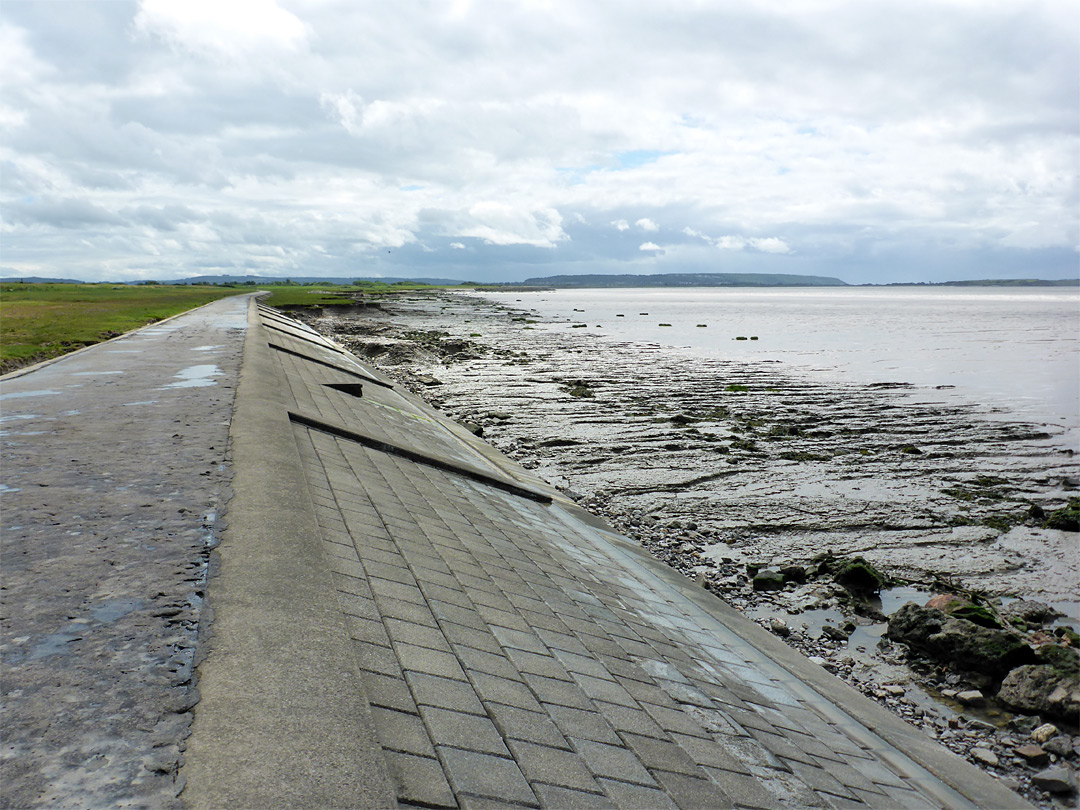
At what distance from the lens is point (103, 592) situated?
14.5ft

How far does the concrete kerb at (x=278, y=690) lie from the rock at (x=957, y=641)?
7811 mm

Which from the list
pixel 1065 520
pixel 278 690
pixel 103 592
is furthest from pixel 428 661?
pixel 1065 520

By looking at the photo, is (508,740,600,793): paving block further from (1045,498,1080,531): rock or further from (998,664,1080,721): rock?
(1045,498,1080,531): rock

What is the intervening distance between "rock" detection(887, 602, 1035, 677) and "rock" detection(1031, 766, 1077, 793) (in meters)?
1.58

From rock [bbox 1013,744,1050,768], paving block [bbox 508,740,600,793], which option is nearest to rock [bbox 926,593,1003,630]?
rock [bbox 1013,744,1050,768]

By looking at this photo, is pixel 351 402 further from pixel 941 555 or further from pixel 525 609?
pixel 941 555

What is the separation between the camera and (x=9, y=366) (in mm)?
22047

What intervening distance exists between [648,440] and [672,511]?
20.4ft

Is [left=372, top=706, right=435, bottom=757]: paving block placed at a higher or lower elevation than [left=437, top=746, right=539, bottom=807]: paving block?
higher

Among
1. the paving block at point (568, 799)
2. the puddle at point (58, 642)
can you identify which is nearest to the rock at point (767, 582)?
the paving block at point (568, 799)

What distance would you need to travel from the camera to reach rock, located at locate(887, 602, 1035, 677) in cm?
827

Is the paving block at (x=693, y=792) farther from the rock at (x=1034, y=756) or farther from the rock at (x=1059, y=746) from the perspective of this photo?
the rock at (x=1059, y=746)

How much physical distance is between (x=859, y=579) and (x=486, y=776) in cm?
936

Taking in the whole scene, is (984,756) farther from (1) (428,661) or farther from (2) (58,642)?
(2) (58,642)
